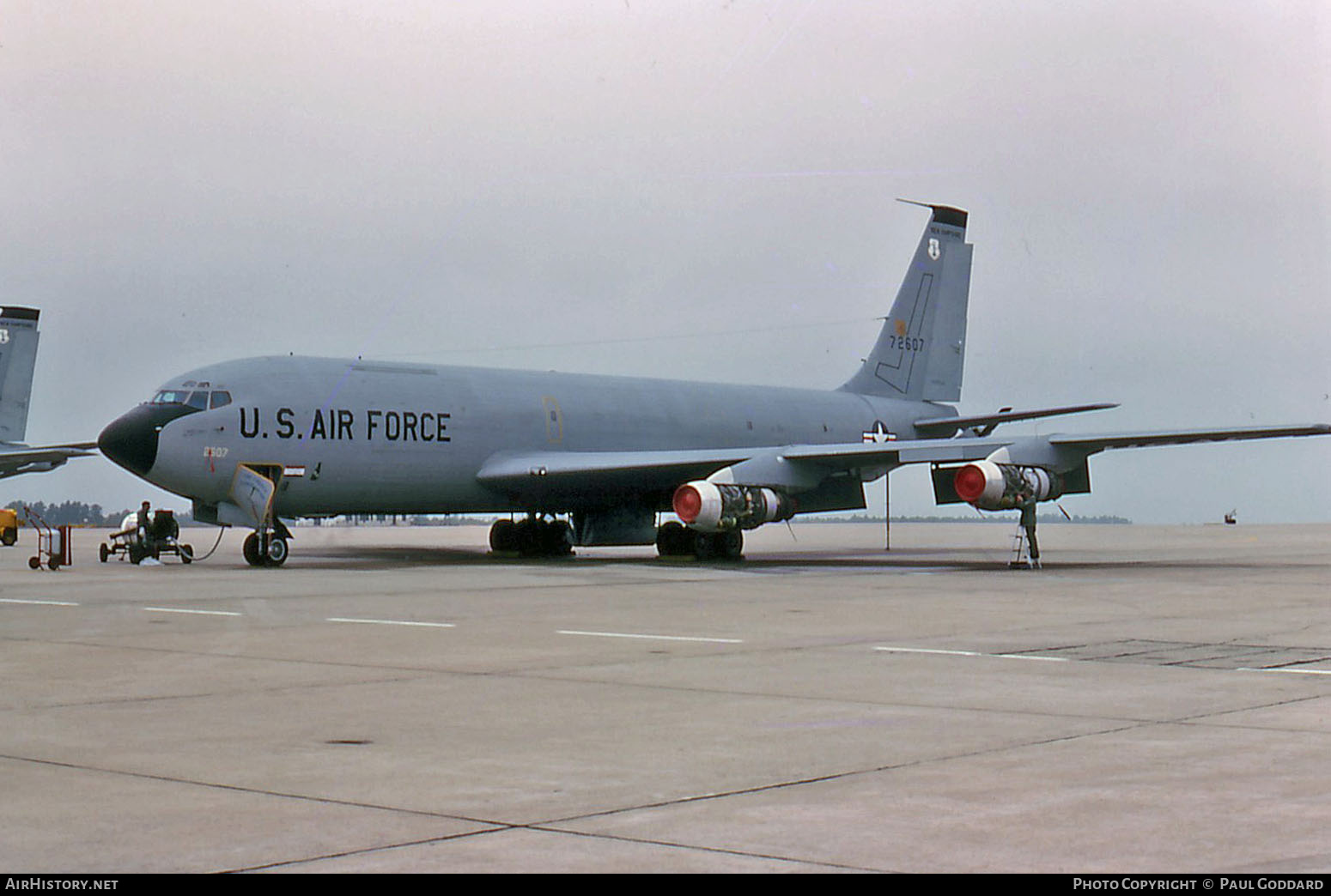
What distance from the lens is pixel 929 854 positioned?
16.8 feet

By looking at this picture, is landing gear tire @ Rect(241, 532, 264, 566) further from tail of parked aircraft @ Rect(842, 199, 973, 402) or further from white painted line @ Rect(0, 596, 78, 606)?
tail of parked aircraft @ Rect(842, 199, 973, 402)

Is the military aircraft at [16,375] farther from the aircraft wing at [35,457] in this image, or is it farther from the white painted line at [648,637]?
the white painted line at [648,637]

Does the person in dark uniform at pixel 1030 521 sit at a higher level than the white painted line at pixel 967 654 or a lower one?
higher

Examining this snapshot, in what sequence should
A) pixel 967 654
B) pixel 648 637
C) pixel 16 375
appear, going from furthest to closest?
pixel 16 375, pixel 648 637, pixel 967 654

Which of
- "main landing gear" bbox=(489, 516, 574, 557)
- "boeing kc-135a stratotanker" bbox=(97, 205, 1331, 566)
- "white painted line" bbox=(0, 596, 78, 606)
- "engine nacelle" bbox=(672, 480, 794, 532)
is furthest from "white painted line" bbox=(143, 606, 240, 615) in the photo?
"main landing gear" bbox=(489, 516, 574, 557)

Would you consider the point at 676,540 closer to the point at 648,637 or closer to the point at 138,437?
the point at 138,437

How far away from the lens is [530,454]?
31.8 metres

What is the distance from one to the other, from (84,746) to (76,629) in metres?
7.24

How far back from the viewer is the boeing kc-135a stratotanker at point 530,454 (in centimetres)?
2728

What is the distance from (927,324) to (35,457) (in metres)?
26.2

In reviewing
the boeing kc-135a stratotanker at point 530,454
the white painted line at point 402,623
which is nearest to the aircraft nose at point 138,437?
the boeing kc-135a stratotanker at point 530,454

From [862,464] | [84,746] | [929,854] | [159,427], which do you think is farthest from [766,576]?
[929,854]

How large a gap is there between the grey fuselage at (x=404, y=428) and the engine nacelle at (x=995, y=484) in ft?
13.9

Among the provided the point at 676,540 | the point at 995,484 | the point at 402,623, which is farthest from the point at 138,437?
the point at 995,484
